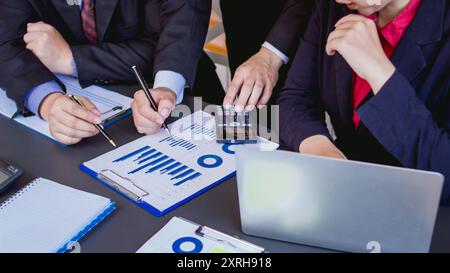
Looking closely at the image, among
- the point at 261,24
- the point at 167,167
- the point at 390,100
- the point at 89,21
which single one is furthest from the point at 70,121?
the point at 261,24

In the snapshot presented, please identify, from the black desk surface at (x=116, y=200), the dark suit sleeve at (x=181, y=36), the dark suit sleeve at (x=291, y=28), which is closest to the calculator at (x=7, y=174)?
the black desk surface at (x=116, y=200)

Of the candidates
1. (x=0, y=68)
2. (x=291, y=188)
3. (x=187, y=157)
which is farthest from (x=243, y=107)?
(x=0, y=68)

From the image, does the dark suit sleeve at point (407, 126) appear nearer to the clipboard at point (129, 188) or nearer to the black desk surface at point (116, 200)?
the black desk surface at point (116, 200)

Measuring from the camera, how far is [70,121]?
3.64 ft

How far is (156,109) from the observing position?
1.16 m

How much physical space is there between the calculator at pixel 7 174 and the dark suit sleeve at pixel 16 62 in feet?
1.12

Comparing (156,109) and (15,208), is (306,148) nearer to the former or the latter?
(156,109)

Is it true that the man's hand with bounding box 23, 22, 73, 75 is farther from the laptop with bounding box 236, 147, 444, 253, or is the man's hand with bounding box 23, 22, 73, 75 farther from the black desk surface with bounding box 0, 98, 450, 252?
the laptop with bounding box 236, 147, 444, 253

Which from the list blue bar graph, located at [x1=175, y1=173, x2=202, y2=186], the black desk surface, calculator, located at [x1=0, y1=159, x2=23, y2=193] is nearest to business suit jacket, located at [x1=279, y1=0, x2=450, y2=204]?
the black desk surface

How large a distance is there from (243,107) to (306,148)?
0.26 m

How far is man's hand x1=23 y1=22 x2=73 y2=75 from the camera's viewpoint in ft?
4.59

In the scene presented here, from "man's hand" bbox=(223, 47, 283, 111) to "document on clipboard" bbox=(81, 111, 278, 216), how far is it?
12 centimetres

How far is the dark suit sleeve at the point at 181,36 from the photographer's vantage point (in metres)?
1.40

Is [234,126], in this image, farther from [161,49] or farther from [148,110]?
[161,49]
